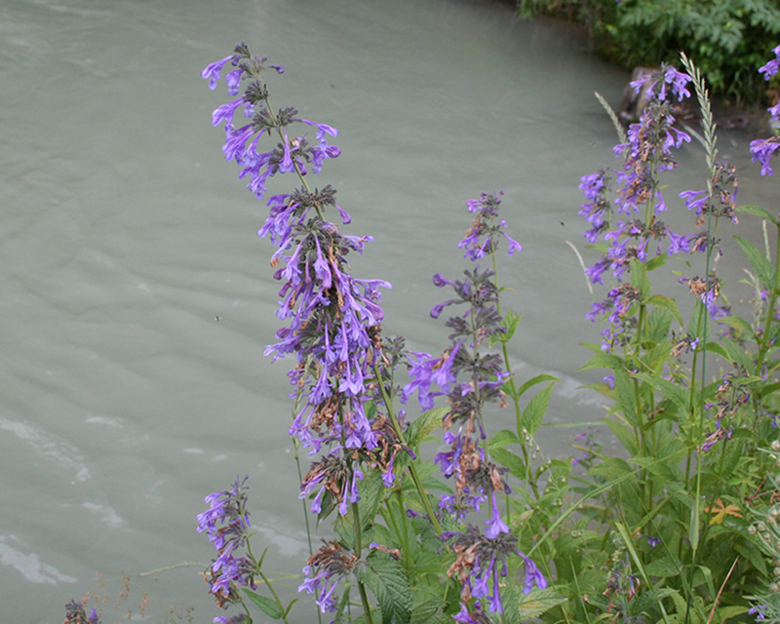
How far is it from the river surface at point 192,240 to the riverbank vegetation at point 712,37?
60 centimetres

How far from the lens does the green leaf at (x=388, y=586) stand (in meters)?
1.58

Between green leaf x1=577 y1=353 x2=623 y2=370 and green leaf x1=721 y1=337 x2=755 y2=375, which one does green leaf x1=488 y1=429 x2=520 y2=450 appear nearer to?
green leaf x1=577 y1=353 x2=623 y2=370

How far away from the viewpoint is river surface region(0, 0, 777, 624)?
11.1 ft

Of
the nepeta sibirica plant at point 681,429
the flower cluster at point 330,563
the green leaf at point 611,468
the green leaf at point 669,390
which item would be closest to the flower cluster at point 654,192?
the nepeta sibirica plant at point 681,429

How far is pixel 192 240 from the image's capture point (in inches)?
209

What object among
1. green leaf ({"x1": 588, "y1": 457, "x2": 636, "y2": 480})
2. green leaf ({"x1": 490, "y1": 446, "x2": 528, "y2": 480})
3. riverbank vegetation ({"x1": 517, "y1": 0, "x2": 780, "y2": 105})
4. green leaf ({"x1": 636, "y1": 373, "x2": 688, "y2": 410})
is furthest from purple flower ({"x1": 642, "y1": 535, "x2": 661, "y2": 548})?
riverbank vegetation ({"x1": 517, "y1": 0, "x2": 780, "y2": 105})

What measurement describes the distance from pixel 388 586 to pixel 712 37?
8062 mm

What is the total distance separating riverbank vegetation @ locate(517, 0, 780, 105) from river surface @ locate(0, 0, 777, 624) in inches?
23.8

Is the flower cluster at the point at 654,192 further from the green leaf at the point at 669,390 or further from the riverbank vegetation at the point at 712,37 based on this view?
the riverbank vegetation at the point at 712,37

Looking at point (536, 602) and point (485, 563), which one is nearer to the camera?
point (485, 563)

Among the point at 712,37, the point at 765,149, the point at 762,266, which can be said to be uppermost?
the point at 712,37

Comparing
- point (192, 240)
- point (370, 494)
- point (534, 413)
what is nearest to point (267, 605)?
point (370, 494)

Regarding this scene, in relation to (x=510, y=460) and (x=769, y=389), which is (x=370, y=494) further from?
(x=769, y=389)

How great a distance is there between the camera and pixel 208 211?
5629 mm
